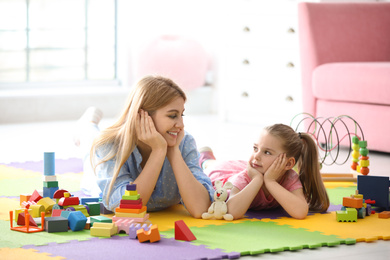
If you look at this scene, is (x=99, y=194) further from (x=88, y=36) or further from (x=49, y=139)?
(x=88, y=36)

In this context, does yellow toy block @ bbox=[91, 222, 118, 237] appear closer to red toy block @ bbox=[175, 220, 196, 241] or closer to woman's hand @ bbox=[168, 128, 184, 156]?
red toy block @ bbox=[175, 220, 196, 241]

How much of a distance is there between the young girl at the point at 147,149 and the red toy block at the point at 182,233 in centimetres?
24

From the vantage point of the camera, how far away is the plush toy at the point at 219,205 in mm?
2082

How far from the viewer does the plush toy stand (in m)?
2.08

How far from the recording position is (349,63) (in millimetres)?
3596

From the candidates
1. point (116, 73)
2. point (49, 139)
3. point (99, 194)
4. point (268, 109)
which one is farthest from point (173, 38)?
point (99, 194)

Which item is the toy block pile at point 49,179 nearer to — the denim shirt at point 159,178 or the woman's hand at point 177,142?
the denim shirt at point 159,178

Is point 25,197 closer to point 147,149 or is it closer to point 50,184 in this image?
point 50,184

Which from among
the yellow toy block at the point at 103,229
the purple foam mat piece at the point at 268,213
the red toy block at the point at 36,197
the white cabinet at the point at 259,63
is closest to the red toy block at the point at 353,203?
the purple foam mat piece at the point at 268,213

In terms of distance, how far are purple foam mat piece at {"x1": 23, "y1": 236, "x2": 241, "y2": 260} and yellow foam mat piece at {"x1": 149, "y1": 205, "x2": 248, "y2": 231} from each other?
7.4 inches

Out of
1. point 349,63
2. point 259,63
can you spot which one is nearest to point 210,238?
point 349,63

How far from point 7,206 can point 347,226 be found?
1.05m

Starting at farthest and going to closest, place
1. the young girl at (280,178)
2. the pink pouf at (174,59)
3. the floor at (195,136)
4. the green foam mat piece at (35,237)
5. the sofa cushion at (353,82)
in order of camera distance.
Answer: the pink pouf at (174,59) < the sofa cushion at (353,82) < the floor at (195,136) < the young girl at (280,178) < the green foam mat piece at (35,237)

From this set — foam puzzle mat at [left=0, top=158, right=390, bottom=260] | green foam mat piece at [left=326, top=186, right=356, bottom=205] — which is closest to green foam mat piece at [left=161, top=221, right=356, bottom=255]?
foam puzzle mat at [left=0, top=158, right=390, bottom=260]
